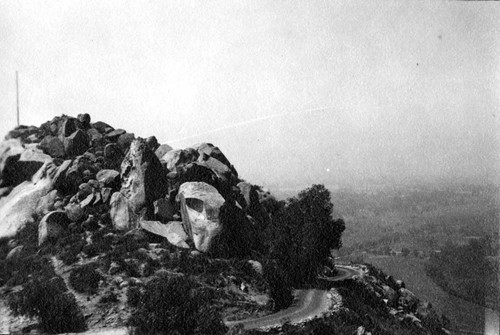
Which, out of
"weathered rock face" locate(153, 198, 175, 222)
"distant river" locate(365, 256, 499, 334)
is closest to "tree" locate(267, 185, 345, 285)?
"weathered rock face" locate(153, 198, 175, 222)

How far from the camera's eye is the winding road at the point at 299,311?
90.5ft

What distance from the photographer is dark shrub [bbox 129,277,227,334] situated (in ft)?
77.8

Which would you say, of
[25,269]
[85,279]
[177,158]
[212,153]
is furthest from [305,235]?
[25,269]

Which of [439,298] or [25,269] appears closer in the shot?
[25,269]

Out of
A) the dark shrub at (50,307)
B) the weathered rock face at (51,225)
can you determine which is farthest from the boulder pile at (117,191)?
the dark shrub at (50,307)

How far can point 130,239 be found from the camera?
114 feet

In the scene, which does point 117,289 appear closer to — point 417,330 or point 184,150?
point 184,150

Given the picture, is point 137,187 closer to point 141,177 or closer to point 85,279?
point 141,177

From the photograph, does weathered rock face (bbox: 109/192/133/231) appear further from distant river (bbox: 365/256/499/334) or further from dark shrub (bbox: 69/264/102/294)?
distant river (bbox: 365/256/499/334)

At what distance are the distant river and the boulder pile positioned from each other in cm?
5046

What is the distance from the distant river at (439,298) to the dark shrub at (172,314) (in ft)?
182

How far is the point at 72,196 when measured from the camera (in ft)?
128

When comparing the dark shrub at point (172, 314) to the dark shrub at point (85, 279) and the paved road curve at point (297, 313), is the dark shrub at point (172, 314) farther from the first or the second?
the dark shrub at point (85, 279)

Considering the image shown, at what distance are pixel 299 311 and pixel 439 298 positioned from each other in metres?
95.1
